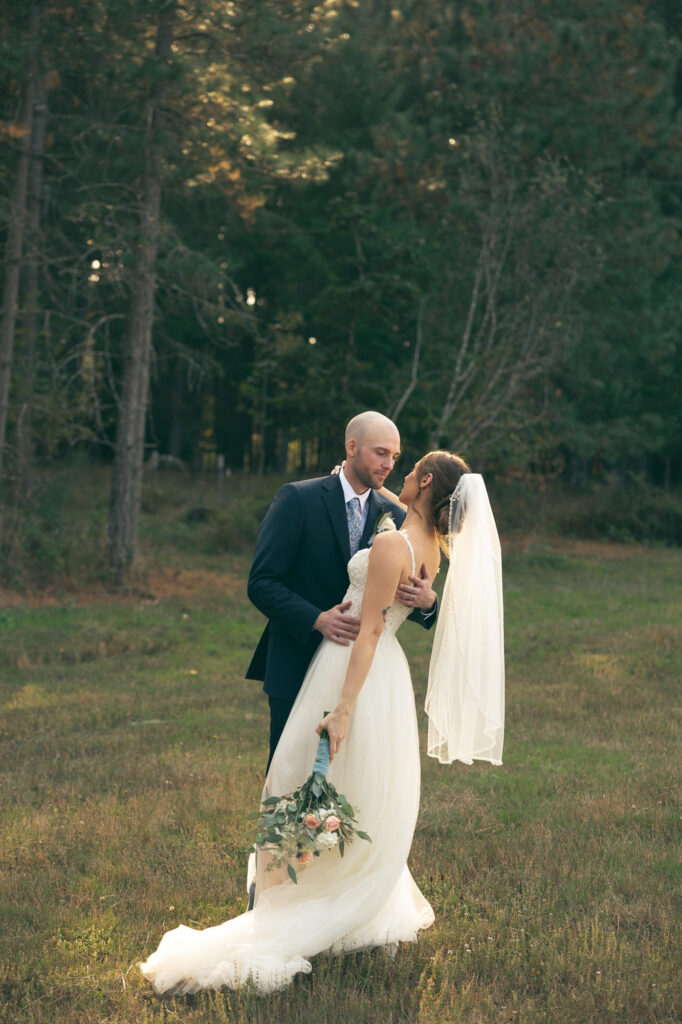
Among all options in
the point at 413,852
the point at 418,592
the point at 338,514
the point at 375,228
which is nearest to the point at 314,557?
the point at 338,514

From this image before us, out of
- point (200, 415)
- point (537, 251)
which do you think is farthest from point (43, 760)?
point (200, 415)

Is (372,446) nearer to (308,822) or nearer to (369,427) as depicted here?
(369,427)

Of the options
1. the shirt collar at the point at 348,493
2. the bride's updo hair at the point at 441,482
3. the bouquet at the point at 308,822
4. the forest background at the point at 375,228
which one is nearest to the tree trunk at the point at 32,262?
the forest background at the point at 375,228

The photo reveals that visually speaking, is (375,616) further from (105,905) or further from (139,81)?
(139,81)

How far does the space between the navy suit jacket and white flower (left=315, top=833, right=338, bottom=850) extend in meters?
0.86

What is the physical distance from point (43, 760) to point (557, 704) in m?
4.67

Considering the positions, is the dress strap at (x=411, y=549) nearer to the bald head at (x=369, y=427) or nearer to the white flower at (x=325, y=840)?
the bald head at (x=369, y=427)

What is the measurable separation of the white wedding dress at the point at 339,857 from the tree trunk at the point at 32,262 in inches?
474

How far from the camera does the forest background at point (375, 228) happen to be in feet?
53.1

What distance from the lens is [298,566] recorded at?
4.81 meters

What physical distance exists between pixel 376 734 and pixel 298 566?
2.76 ft

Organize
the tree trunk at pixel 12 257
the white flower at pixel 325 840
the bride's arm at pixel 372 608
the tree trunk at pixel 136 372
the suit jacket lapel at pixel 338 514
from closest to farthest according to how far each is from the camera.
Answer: the white flower at pixel 325 840 < the bride's arm at pixel 372 608 < the suit jacket lapel at pixel 338 514 < the tree trunk at pixel 12 257 < the tree trunk at pixel 136 372

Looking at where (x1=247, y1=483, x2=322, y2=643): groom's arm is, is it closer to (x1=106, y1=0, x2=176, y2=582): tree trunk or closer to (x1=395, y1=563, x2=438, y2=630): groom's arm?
(x1=395, y1=563, x2=438, y2=630): groom's arm

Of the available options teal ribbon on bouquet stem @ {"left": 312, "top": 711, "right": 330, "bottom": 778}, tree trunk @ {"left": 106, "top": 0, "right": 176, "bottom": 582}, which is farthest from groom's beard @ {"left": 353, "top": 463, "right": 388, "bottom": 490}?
tree trunk @ {"left": 106, "top": 0, "right": 176, "bottom": 582}
